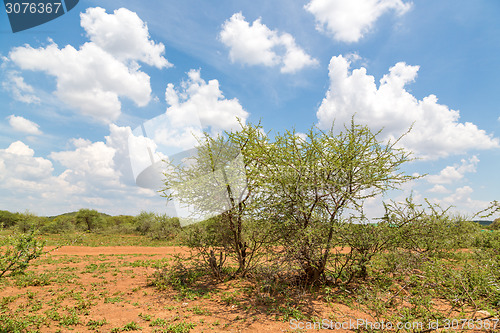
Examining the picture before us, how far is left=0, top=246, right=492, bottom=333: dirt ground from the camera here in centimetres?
655

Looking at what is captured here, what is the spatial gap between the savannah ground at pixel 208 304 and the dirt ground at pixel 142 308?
0.03 metres

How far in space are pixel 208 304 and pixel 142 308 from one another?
2.06 meters

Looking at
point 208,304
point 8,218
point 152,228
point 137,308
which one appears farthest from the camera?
point 8,218

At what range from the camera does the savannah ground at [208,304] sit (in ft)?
20.6

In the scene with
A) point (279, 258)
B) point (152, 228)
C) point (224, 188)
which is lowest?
point (152, 228)

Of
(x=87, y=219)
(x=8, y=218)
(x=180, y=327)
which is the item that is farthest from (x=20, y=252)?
(x=8, y=218)

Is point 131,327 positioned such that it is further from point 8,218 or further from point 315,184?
point 8,218

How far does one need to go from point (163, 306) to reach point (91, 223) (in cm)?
5183

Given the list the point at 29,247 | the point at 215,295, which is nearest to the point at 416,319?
the point at 215,295

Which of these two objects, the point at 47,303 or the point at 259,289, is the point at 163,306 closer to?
the point at 259,289

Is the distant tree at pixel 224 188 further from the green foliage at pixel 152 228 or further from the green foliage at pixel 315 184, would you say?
the green foliage at pixel 152 228

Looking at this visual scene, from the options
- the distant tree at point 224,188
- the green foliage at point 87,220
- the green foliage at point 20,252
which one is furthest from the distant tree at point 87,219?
the green foliage at point 20,252

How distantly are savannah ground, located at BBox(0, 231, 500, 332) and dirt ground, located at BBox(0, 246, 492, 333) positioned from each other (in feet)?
0.09

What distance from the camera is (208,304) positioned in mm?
8117
